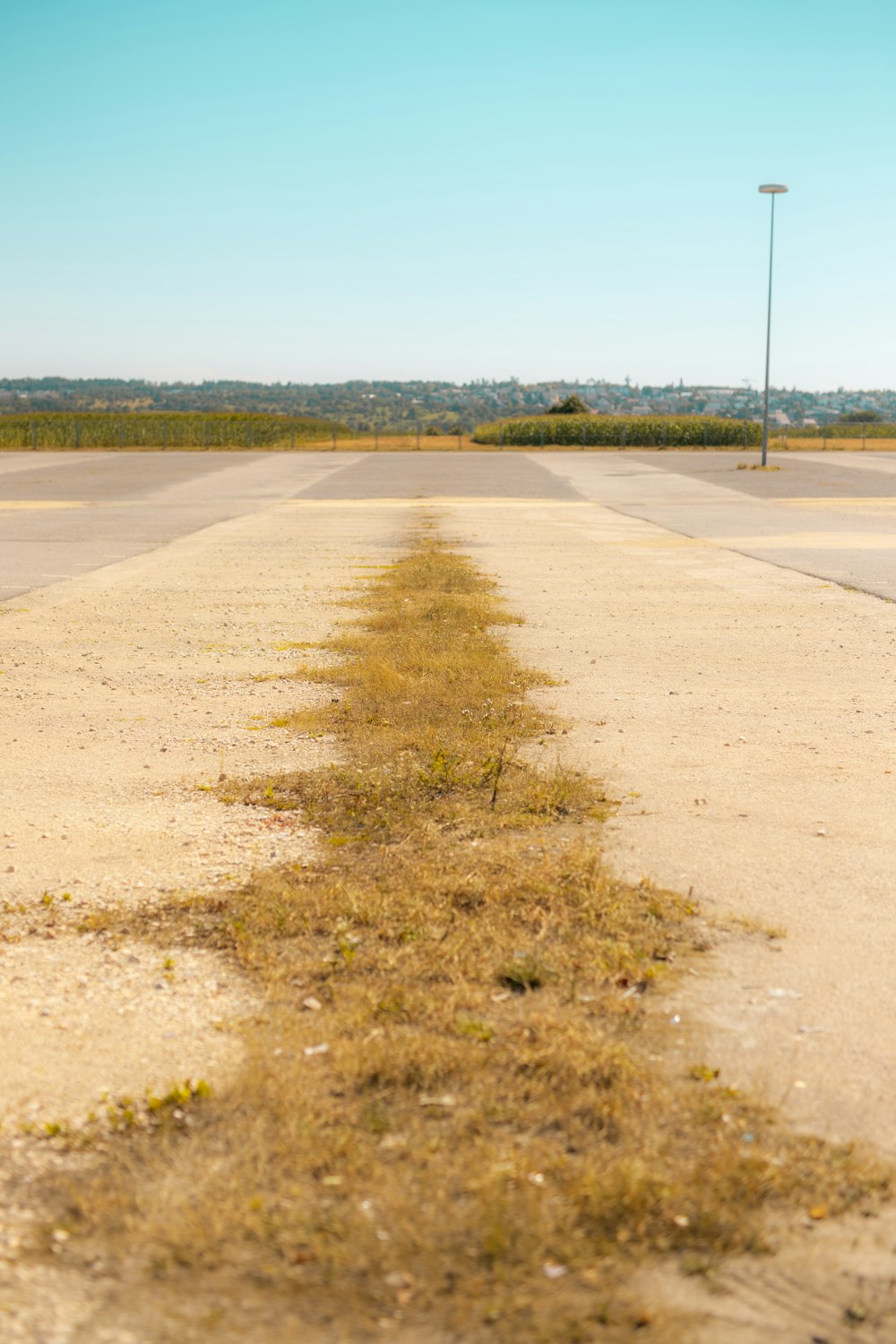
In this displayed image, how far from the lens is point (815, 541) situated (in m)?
21.0

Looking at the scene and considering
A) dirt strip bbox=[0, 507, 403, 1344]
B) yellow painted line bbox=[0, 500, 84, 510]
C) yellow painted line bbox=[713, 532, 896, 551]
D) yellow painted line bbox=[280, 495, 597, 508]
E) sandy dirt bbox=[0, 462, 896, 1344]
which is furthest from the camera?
yellow painted line bbox=[280, 495, 597, 508]

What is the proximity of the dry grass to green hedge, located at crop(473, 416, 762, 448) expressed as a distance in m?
73.6

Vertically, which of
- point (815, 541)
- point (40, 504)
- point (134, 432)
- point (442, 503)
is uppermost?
point (134, 432)

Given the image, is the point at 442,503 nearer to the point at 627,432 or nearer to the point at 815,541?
the point at 815,541

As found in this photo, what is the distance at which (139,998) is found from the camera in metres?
4.04

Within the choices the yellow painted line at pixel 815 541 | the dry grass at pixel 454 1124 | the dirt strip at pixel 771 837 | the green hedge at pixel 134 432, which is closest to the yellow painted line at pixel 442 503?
the yellow painted line at pixel 815 541

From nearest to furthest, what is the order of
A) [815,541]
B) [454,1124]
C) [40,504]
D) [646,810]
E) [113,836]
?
[454,1124] < [113,836] < [646,810] < [815,541] < [40,504]

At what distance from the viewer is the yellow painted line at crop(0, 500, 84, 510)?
2877cm

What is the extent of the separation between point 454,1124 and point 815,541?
19002 mm

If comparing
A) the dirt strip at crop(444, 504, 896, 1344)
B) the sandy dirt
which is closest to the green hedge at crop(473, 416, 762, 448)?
the sandy dirt

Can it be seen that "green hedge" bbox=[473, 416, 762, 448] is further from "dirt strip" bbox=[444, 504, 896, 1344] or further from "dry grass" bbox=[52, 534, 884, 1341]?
"dry grass" bbox=[52, 534, 884, 1341]

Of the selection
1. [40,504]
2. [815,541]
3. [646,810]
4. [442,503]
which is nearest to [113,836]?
[646,810]

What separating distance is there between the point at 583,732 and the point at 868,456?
199 feet

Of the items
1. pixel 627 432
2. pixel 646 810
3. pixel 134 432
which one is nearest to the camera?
pixel 646 810
